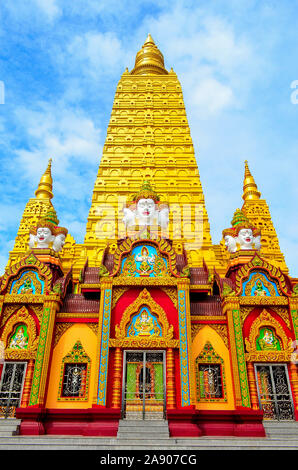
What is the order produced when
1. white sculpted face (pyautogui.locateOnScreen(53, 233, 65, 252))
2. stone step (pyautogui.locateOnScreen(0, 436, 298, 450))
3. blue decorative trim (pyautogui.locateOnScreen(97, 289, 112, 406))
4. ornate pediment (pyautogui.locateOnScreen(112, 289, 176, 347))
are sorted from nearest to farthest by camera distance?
stone step (pyautogui.locateOnScreen(0, 436, 298, 450)) → blue decorative trim (pyautogui.locateOnScreen(97, 289, 112, 406)) → ornate pediment (pyautogui.locateOnScreen(112, 289, 176, 347)) → white sculpted face (pyautogui.locateOnScreen(53, 233, 65, 252))

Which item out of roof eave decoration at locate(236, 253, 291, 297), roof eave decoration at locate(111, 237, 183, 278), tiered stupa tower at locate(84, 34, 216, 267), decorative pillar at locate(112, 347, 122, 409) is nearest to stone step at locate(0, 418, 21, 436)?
decorative pillar at locate(112, 347, 122, 409)

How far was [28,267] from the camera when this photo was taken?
564 inches

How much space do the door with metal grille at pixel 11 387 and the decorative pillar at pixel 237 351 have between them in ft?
22.9

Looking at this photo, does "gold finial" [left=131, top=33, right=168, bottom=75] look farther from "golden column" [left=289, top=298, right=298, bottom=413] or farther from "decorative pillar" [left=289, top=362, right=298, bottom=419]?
"decorative pillar" [left=289, top=362, right=298, bottom=419]

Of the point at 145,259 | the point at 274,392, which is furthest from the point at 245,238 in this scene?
the point at 274,392

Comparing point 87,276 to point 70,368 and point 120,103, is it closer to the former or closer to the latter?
point 70,368

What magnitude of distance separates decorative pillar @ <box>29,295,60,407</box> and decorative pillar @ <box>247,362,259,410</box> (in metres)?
6.62

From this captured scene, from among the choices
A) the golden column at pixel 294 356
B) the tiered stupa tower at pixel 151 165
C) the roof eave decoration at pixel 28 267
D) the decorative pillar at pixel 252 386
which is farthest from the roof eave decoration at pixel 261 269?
the tiered stupa tower at pixel 151 165

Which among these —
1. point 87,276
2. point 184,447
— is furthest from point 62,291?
point 184,447

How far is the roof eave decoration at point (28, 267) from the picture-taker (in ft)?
45.7

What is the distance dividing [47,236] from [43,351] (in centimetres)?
523

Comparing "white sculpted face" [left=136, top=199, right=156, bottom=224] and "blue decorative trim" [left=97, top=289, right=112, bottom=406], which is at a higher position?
"white sculpted face" [left=136, top=199, right=156, bottom=224]

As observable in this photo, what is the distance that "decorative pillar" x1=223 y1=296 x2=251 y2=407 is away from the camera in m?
12.0

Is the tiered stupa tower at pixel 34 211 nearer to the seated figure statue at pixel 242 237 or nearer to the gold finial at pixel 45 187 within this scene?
the gold finial at pixel 45 187
